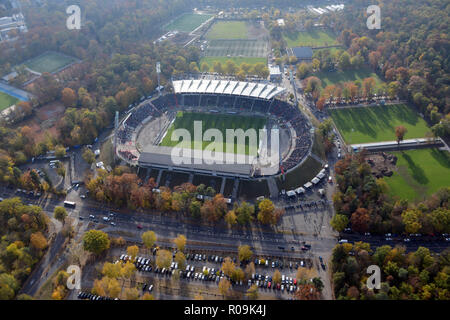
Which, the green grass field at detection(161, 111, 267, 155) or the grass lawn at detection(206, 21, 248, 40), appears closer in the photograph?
the green grass field at detection(161, 111, 267, 155)

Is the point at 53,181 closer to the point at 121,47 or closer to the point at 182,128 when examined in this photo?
the point at 182,128

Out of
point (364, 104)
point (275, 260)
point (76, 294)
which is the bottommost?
point (76, 294)

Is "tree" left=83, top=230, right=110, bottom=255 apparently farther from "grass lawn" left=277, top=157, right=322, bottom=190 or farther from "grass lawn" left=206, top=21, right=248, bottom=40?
"grass lawn" left=206, top=21, right=248, bottom=40

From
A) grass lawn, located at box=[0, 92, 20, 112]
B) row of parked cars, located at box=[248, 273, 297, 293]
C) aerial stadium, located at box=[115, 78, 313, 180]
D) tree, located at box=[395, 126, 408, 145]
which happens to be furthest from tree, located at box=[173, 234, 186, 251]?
grass lawn, located at box=[0, 92, 20, 112]

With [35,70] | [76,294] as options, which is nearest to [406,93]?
[76,294]

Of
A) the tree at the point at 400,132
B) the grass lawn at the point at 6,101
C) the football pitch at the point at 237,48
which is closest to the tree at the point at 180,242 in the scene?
the tree at the point at 400,132

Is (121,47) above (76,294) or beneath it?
above
